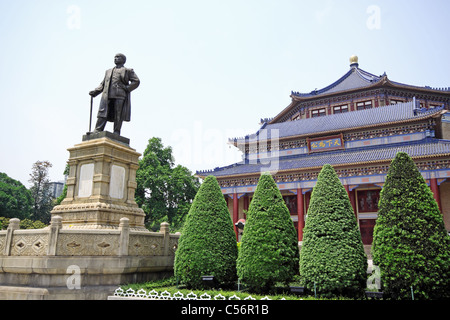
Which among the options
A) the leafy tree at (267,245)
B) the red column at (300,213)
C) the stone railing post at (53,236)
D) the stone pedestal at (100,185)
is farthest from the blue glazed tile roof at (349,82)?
the stone railing post at (53,236)

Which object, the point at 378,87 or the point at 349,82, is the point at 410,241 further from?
the point at 349,82

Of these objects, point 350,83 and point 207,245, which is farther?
point 350,83

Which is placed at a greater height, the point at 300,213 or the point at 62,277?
the point at 300,213

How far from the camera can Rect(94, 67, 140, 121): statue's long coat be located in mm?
11086

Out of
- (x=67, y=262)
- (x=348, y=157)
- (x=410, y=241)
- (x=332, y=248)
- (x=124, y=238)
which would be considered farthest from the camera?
(x=348, y=157)

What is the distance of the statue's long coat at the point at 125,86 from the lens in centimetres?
1109

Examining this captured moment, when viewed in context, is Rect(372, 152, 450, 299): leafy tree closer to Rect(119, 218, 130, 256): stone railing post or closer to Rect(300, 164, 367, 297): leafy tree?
Rect(300, 164, 367, 297): leafy tree

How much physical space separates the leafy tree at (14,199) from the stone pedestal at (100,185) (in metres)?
37.9

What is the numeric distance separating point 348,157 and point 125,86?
75.5 ft

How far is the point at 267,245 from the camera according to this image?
8484 mm

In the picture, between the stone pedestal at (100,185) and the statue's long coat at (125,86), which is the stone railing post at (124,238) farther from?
the statue's long coat at (125,86)

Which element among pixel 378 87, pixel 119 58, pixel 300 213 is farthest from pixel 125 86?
pixel 378 87

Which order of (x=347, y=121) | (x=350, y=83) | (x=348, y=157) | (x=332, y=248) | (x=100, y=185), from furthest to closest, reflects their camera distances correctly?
(x=350, y=83) → (x=347, y=121) → (x=348, y=157) → (x=100, y=185) → (x=332, y=248)
